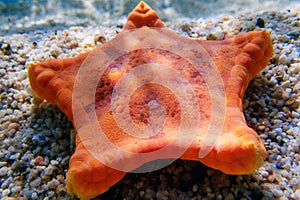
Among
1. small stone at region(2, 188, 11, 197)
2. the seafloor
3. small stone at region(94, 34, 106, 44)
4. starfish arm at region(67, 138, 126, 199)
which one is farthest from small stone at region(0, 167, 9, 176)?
small stone at region(94, 34, 106, 44)

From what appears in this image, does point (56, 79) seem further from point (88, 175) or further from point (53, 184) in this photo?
point (88, 175)

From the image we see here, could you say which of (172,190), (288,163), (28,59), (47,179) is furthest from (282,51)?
(28,59)

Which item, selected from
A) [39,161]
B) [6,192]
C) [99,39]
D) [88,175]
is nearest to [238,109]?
[88,175]

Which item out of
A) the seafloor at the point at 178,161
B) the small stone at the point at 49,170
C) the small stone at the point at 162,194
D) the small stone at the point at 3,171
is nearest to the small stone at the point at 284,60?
the seafloor at the point at 178,161

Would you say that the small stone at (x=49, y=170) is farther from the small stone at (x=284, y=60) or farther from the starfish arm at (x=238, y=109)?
the small stone at (x=284, y=60)

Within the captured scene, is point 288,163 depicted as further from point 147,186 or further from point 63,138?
point 63,138

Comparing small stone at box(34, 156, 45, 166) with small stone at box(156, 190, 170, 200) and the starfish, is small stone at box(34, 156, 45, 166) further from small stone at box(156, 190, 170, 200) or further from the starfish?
small stone at box(156, 190, 170, 200)
